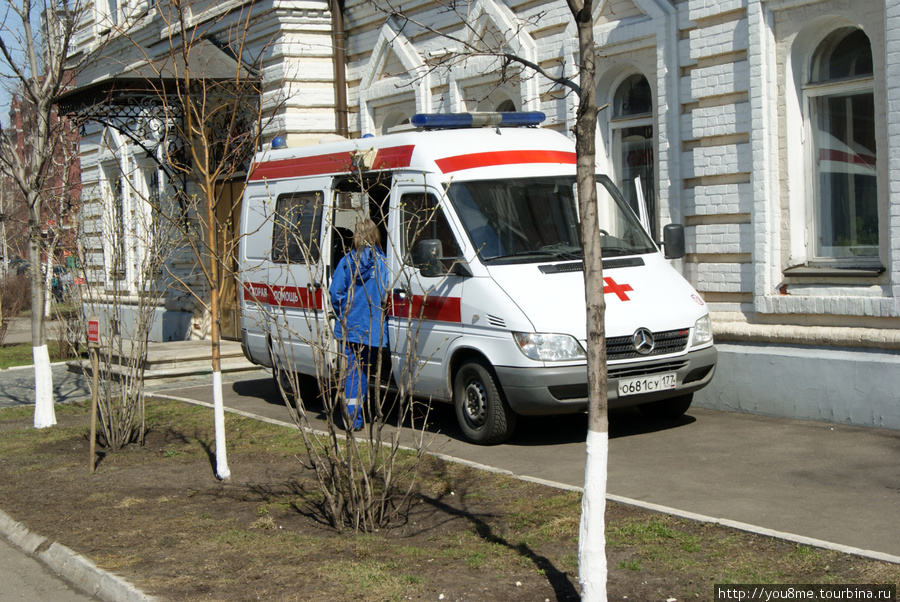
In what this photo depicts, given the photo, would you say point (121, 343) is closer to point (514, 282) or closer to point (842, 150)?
point (514, 282)

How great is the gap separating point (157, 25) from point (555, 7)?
387 inches

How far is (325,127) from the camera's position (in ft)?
50.3

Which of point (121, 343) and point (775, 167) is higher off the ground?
point (775, 167)

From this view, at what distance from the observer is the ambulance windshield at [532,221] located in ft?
27.3

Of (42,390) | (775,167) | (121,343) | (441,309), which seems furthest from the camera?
(42,390)

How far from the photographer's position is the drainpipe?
595 inches

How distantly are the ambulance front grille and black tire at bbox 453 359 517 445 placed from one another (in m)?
0.94

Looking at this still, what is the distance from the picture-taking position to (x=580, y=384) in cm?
777

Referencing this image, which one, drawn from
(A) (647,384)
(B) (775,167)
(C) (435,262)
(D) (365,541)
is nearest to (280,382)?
(D) (365,541)

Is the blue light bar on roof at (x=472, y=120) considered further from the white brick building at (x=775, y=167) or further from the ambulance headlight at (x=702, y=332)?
the ambulance headlight at (x=702, y=332)

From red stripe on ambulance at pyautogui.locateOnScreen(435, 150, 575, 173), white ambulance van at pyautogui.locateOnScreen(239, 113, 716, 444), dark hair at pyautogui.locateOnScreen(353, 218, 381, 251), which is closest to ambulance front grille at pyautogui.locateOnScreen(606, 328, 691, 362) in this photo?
white ambulance van at pyautogui.locateOnScreen(239, 113, 716, 444)

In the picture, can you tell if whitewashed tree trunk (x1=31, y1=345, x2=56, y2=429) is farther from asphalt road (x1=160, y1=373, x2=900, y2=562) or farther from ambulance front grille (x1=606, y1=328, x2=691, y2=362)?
ambulance front grille (x1=606, y1=328, x2=691, y2=362)

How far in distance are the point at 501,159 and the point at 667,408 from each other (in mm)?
2663

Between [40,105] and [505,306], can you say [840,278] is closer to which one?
[505,306]
